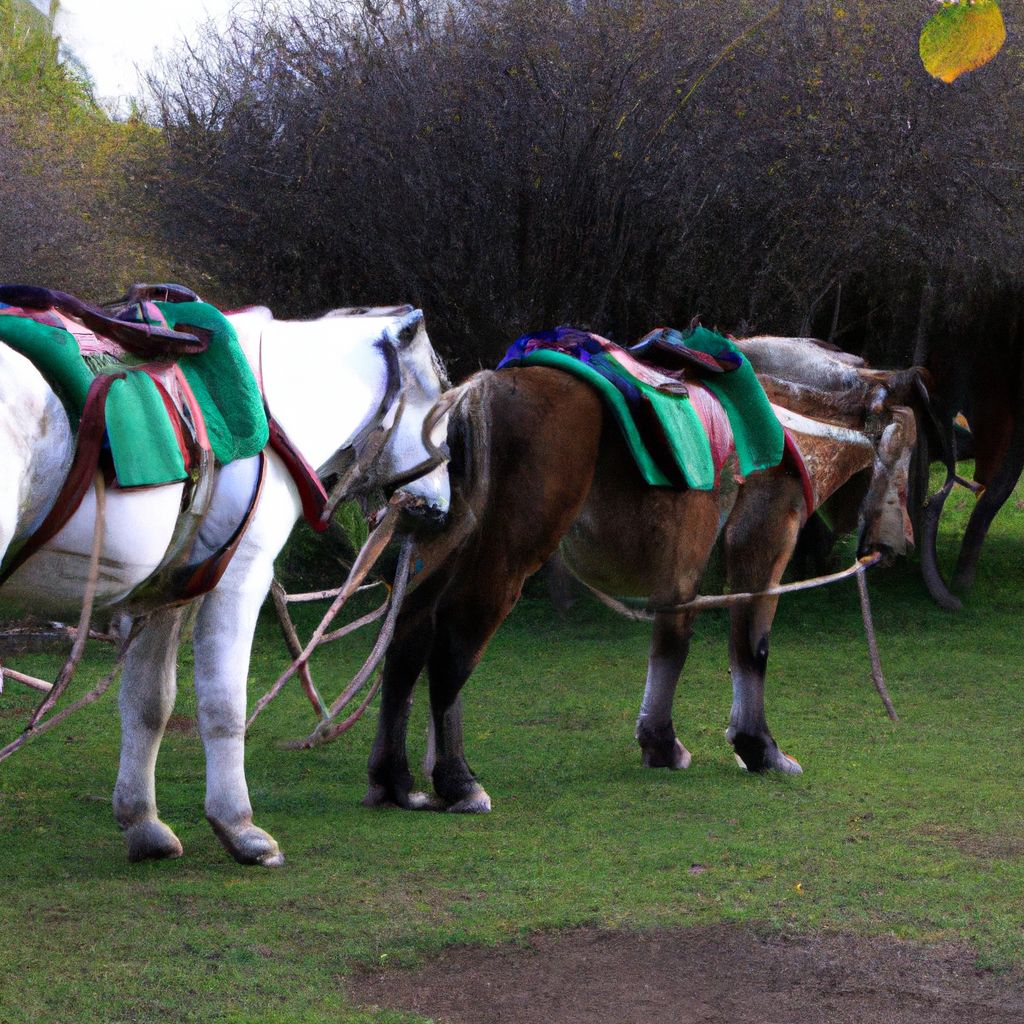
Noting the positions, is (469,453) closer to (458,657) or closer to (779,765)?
(458,657)

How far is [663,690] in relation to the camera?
5699 mm

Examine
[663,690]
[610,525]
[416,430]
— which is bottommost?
[663,690]

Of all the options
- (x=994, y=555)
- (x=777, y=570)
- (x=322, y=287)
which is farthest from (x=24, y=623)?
(x=994, y=555)

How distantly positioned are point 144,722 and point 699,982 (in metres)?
1.90

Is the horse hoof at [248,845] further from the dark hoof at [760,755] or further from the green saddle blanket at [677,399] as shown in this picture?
the dark hoof at [760,755]

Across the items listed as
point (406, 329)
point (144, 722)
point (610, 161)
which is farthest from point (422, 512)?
point (610, 161)

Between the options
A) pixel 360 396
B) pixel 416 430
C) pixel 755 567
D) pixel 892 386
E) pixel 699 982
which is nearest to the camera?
pixel 699 982

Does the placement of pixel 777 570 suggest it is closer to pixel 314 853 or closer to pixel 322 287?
pixel 314 853

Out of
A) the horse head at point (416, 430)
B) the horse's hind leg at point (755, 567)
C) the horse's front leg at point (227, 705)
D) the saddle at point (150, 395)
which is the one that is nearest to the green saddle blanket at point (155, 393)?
the saddle at point (150, 395)

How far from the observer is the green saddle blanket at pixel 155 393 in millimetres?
3230

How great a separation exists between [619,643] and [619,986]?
6.47 metres

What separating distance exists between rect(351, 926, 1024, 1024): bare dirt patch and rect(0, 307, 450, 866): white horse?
102 centimetres

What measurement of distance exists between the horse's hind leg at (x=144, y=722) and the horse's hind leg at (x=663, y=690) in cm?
227

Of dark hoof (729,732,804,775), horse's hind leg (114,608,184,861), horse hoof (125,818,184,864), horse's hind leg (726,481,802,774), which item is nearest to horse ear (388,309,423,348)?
horse's hind leg (114,608,184,861)
